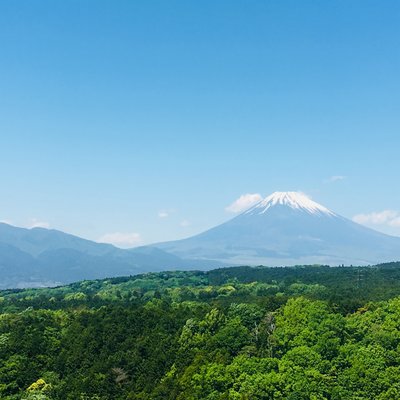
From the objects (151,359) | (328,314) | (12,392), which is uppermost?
(328,314)

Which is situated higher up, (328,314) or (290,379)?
(328,314)

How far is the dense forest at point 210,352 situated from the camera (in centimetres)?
3994

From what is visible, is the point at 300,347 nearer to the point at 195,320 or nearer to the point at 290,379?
the point at 290,379

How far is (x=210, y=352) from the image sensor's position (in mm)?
45500

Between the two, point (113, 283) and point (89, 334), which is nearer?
point (89, 334)

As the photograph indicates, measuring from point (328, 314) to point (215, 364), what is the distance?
12.5 meters

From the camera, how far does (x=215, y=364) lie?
4225 centimetres

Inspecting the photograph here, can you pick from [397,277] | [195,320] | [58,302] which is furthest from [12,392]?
[397,277]

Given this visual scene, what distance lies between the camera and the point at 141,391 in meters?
43.5

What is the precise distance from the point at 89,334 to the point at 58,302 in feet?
118

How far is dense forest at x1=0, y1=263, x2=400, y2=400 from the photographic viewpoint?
39938mm

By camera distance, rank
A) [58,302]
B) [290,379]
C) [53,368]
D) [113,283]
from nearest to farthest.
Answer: [290,379] → [53,368] → [58,302] → [113,283]

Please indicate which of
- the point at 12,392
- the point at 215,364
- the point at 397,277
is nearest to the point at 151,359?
the point at 215,364

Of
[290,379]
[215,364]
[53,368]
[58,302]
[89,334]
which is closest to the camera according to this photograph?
[290,379]
